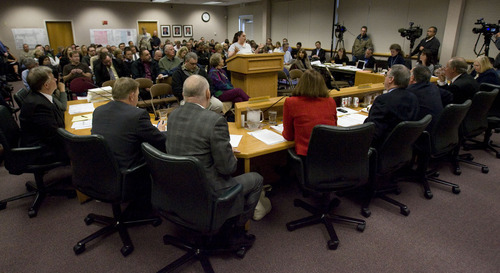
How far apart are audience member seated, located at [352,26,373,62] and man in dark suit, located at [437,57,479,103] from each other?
Answer: 5.81 m

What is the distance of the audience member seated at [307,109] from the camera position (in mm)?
2248

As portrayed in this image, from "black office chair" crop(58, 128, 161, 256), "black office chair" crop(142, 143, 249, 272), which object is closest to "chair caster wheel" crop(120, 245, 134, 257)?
Answer: "black office chair" crop(58, 128, 161, 256)

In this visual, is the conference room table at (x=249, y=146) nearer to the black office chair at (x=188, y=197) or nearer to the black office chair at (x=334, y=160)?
the black office chair at (x=334, y=160)

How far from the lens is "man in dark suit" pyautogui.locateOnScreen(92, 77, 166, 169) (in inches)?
78.6

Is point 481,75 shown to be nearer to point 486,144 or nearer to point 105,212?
point 486,144

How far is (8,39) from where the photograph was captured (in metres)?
11.7

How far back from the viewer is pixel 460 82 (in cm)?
347

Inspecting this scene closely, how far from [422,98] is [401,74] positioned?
568mm

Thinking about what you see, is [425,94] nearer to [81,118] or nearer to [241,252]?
[241,252]

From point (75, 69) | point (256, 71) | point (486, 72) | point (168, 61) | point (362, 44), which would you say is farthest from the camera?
point (362, 44)

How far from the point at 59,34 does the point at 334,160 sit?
14433 mm

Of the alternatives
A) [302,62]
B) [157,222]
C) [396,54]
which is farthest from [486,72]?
[157,222]

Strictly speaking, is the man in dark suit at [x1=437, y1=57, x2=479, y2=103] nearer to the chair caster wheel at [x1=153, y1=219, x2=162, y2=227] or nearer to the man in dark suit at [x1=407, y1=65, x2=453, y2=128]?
the man in dark suit at [x1=407, y1=65, x2=453, y2=128]

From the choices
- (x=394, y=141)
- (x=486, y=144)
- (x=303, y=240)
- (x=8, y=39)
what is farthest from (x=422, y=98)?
(x=8, y=39)
